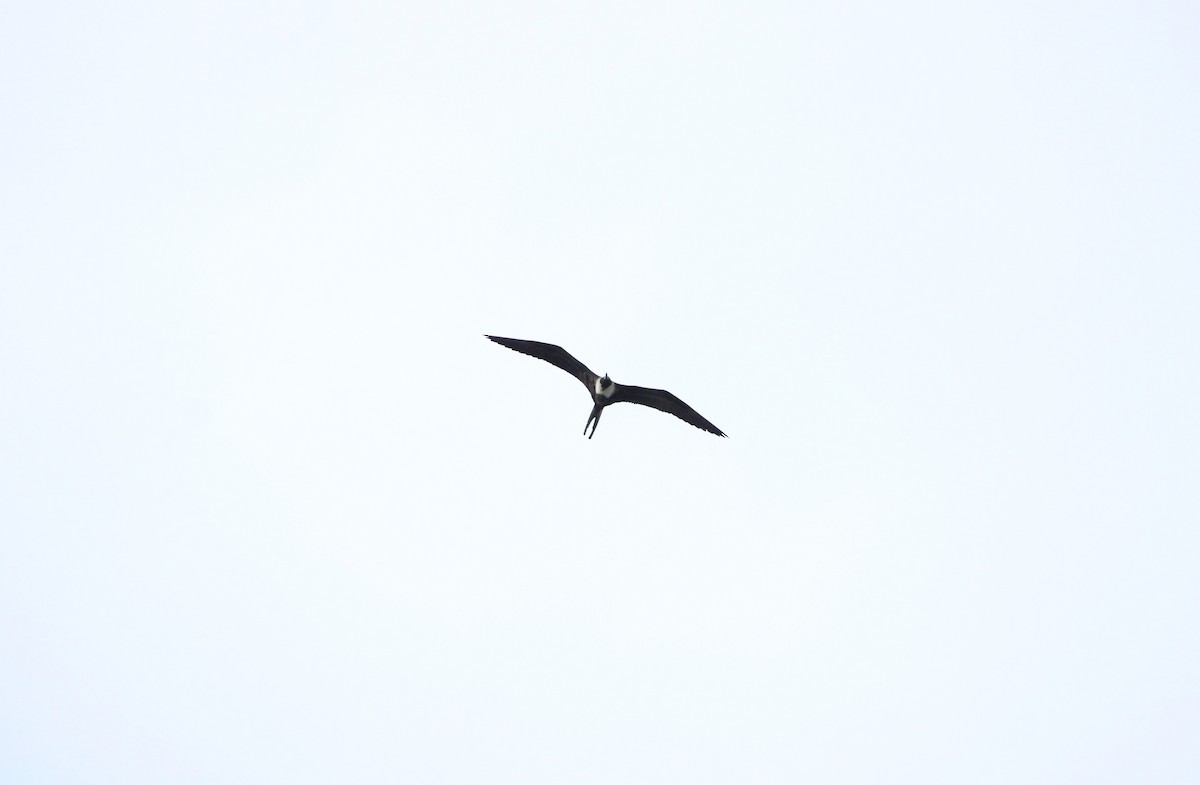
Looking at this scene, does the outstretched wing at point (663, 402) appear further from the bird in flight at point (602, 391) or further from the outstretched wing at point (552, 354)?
the outstretched wing at point (552, 354)

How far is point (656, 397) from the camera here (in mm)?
39500

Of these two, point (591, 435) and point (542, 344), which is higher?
point (542, 344)

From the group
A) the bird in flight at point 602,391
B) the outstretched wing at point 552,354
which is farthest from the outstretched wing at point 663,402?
the outstretched wing at point 552,354

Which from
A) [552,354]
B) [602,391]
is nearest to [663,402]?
[602,391]

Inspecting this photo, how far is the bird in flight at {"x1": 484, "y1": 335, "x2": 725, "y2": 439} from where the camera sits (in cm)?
3888

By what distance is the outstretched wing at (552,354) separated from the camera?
38.8 m

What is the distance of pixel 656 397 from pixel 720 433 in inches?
99.8

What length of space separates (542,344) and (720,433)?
6867 millimetres

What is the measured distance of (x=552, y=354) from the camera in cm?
3916

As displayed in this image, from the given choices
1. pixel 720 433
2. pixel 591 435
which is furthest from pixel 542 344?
pixel 720 433

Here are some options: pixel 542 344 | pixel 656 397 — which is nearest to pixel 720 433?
pixel 656 397

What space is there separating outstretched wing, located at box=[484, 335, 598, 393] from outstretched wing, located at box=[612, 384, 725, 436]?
116 cm

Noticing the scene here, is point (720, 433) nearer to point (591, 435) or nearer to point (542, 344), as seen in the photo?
point (591, 435)

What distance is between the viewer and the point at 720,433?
39.3 metres
